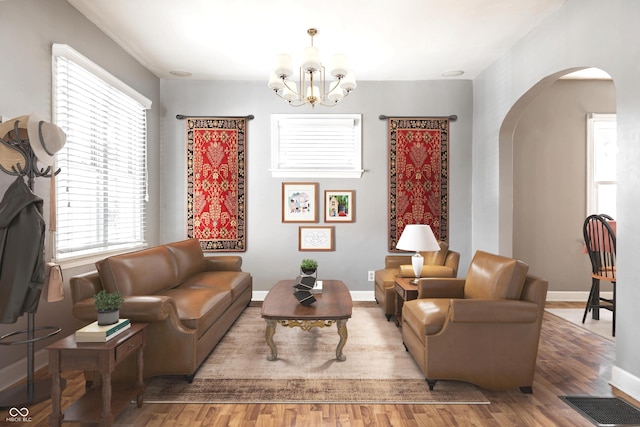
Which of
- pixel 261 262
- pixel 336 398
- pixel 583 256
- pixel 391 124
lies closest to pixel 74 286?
pixel 336 398

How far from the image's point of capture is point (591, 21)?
300cm

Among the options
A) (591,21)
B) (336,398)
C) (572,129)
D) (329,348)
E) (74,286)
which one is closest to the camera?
(336,398)

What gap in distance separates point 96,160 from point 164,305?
79.6 inches

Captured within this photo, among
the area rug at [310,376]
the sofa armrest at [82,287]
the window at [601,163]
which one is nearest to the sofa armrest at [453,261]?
the area rug at [310,376]

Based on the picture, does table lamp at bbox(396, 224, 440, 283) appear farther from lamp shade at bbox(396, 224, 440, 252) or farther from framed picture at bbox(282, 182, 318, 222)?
framed picture at bbox(282, 182, 318, 222)

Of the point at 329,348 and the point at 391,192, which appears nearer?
the point at 329,348

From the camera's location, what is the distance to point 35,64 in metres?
2.94

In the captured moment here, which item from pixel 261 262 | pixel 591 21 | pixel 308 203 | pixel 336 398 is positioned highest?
pixel 591 21

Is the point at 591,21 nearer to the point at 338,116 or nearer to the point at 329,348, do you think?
the point at 338,116

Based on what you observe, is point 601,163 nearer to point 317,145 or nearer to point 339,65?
point 317,145

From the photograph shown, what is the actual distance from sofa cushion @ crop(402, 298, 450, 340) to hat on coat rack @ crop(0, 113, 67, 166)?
8.96 ft

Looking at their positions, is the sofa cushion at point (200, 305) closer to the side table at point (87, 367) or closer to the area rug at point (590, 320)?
the side table at point (87, 367)

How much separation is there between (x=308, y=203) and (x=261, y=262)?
1062mm

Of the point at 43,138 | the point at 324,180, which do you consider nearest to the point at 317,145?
the point at 324,180
